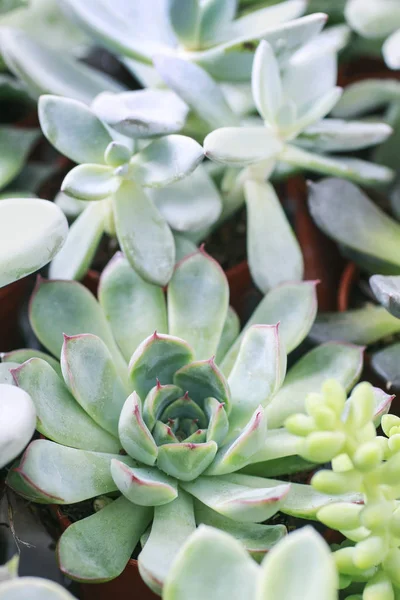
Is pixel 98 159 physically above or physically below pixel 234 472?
above

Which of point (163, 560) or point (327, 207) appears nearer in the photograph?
point (163, 560)

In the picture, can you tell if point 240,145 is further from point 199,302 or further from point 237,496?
point 237,496

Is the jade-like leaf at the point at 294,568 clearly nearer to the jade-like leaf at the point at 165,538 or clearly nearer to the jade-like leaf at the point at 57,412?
the jade-like leaf at the point at 165,538

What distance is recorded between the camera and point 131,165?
678 millimetres

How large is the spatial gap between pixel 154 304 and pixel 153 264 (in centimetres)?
5

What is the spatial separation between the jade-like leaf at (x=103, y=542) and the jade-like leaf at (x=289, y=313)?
0.17 m

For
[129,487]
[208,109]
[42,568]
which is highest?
[208,109]

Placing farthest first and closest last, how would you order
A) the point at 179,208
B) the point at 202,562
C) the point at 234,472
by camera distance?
1. the point at 179,208
2. the point at 234,472
3. the point at 202,562

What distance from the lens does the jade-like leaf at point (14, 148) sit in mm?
830

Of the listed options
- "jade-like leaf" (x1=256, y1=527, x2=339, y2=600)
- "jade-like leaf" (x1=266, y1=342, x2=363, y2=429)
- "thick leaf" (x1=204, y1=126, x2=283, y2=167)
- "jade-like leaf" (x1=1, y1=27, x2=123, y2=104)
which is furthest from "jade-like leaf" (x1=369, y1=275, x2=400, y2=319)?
"jade-like leaf" (x1=1, y1=27, x2=123, y2=104)

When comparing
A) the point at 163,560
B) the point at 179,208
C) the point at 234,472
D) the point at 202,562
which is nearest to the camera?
the point at 202,562

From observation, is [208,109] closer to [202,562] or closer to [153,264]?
[153,264]

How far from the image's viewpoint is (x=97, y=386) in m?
0.60

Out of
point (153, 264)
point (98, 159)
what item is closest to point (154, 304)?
point (153, 264)
